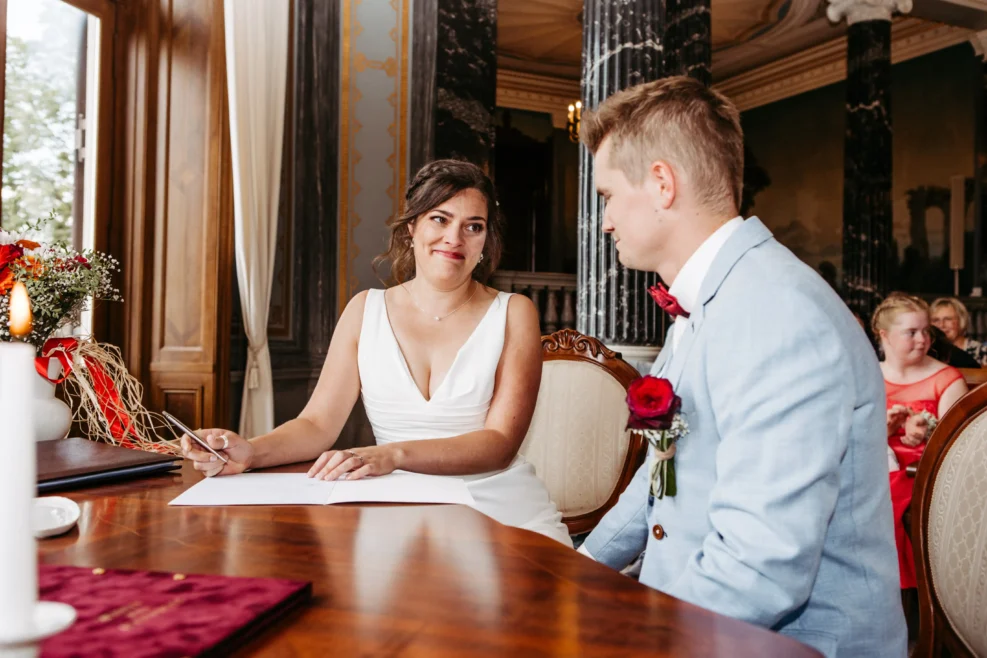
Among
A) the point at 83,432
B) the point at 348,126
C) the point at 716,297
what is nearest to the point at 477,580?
the point at 716,297

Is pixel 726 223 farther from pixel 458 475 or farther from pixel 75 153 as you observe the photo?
pixel 75 153

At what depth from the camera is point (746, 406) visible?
1033mm

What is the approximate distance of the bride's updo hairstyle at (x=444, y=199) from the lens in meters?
2.34

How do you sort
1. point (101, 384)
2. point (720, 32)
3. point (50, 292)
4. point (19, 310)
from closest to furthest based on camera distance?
point (19, 310)
point (50, 292)
point (101, 384)
point (720, 32)

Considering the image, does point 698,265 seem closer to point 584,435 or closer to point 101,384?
point 584,435

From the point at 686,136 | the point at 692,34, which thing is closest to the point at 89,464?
the point at 686,136

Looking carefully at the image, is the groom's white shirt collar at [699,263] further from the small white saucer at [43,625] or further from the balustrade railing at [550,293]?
the balustrade railing at [550,293]

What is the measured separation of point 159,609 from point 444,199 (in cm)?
175

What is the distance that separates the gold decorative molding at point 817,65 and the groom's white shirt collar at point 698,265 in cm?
1109

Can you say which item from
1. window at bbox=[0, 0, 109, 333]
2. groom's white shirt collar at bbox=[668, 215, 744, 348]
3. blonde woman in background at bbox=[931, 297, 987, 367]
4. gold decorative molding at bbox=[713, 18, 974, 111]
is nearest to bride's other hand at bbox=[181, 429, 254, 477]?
groom's white shirt collar at bbox=[668, 215, 744, 348]

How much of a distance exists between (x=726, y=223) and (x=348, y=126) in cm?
456

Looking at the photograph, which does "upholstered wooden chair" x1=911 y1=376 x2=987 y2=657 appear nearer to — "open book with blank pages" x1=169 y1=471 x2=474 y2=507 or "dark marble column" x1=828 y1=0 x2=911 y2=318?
"open book with blank pages" x1=169 y1=471 x2=474 y2=507

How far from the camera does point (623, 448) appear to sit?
246 centimetres

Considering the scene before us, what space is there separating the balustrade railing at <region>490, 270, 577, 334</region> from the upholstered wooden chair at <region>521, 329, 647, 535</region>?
16.8 ft
